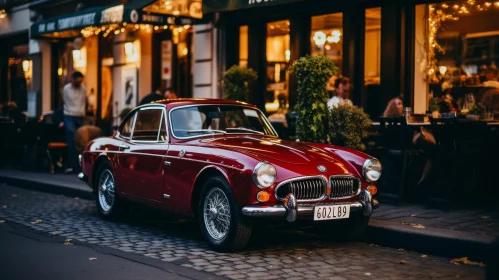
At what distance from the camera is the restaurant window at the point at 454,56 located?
497 inches

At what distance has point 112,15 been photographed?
15.4 meters

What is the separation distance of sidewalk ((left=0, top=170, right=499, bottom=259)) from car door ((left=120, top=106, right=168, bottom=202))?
2.44 meters

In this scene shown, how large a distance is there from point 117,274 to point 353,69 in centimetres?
825

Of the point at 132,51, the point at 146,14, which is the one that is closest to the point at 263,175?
the point at 146,14

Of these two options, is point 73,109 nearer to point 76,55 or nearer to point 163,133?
point 76,55

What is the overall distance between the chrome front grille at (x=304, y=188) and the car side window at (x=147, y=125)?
2.24m

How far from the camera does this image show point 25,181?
46.3 ft

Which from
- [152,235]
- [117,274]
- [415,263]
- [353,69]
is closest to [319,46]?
[353,69]

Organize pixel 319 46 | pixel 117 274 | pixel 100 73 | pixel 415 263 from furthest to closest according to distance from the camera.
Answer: pixel 100 73 < pixel 319 46 < pixel 415 263 < pixel 117 274

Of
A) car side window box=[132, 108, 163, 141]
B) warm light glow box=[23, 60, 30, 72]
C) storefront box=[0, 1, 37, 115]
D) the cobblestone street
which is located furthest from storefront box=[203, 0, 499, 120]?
warm light glow box=[23, 60, 30, 72]

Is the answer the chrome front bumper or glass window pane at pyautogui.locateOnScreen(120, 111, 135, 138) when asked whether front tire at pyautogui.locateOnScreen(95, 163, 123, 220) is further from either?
the chrome front bumper

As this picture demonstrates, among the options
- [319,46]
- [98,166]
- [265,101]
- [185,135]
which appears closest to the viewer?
[185,135]

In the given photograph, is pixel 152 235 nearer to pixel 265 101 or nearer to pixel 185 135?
pixel 185 135

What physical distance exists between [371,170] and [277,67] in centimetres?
774
